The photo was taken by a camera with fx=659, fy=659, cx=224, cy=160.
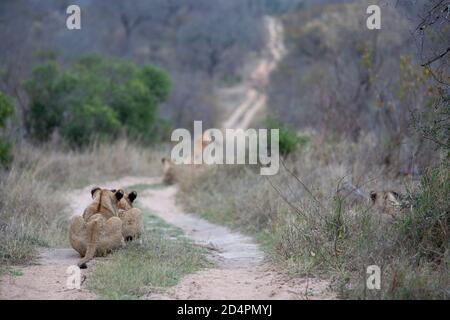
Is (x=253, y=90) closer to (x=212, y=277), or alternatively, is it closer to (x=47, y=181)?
(x=47, y=181)

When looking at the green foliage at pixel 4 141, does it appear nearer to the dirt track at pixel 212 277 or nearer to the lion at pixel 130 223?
the dirt track at pixel 212 277

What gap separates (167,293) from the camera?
632cm

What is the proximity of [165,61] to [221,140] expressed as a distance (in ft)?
90.1

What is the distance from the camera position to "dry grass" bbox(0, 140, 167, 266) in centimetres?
828

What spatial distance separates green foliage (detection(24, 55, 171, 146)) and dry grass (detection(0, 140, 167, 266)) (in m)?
1.27

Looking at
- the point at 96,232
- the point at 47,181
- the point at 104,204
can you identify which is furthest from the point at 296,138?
the point at 96,232

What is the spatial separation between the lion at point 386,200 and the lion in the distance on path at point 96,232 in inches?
130

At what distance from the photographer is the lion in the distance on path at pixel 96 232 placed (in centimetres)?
764

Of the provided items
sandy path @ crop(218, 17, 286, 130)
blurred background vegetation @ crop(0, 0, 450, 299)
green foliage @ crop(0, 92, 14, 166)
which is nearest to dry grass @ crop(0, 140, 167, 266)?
blurred background vegetation @ crop(0, 0, 450, 299)

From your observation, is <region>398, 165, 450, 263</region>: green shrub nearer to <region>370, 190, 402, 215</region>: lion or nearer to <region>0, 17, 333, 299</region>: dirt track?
<region>370, 190, 402, 215</region>: lion

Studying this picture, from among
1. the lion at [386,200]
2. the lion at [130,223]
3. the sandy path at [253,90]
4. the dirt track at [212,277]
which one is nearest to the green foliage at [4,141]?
the dirt track at [212,277]

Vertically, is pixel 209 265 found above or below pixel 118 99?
below

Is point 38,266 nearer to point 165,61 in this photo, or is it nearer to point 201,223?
point 201,223
